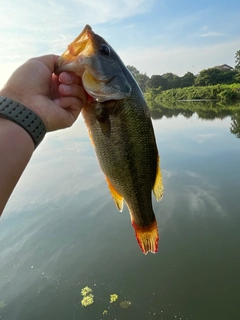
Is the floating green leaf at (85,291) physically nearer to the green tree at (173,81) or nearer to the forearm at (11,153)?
the forearm at (11,153)

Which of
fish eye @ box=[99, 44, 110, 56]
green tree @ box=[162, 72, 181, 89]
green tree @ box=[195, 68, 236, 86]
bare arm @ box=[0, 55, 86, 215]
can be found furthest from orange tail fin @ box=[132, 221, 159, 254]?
green tree @ box=[162, 72, 181, 89]

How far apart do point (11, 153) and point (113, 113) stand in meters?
0.68

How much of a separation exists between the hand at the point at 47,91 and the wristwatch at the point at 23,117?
0.09 m

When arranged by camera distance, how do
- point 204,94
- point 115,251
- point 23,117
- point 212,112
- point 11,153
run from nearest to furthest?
1. point 11,153
2. point 23,117
3. point 115,251
4. point 212,112
5. point 204,94

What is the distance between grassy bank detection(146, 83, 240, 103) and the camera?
38719 millimetres

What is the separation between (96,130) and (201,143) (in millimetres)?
11545

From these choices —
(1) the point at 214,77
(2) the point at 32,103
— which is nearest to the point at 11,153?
(2) the point at 32,103

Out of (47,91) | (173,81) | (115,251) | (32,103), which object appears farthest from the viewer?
(173,81)

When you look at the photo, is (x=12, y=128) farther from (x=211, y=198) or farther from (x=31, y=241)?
(x=211, y=198)

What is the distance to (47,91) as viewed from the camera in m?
1.92

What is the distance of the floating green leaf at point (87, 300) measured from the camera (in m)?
4.55

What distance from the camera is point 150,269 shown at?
513cm

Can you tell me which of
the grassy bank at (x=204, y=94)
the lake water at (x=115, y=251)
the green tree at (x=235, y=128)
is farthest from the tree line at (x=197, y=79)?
the lake water at (x=115, y=251)

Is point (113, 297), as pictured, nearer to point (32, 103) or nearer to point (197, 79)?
point (32, 103)
